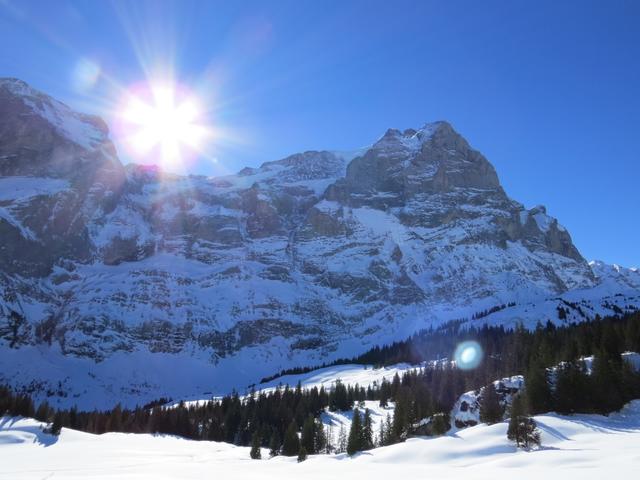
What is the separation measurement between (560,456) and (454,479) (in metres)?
8.11

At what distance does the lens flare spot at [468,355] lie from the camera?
107 metres

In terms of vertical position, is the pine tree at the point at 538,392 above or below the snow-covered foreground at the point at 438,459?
above

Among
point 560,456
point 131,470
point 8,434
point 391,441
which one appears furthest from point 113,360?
point 560,456

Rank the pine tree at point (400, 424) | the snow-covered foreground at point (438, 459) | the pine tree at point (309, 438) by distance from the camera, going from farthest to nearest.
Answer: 1. the pine tree at point (309, 438)
2. the pine tree at point (400, 424)
3. the snow-covered foreground at point (438, 459)

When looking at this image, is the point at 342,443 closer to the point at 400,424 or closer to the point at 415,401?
the point at 415,401

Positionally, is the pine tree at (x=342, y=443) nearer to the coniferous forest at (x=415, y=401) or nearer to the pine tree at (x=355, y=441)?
the coniferous forest at (x=415, y=401)

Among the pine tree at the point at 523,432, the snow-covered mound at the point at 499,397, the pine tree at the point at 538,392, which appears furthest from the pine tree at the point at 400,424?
the pine tree at the point at 523,432

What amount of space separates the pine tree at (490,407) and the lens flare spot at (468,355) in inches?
1688

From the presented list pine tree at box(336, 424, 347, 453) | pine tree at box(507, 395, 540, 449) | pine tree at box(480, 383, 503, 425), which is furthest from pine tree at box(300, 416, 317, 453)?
pine tree at box(507, 395, 540, 449)

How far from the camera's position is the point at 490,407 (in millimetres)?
55188

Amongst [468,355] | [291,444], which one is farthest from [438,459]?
[468,355]

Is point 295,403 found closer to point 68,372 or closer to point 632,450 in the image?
point 632,450

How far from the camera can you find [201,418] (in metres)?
101

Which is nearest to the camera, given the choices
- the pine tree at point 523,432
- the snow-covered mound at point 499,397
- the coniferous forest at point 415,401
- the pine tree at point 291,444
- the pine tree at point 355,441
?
the pine tree at point 523,432
